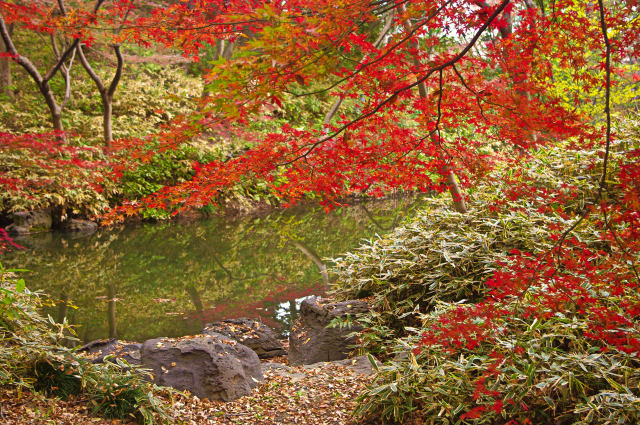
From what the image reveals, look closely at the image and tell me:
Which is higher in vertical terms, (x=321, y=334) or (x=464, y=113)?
(x=464, y=113)

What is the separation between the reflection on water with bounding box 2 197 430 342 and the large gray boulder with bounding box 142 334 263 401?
100 centimetres

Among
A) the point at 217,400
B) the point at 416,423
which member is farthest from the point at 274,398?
the point at 416,423

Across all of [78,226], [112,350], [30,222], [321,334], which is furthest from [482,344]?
[30,222]

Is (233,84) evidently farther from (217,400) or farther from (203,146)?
(203,146)

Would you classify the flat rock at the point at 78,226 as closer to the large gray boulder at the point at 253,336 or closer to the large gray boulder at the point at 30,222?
the large gray boulder at the point at 30,222

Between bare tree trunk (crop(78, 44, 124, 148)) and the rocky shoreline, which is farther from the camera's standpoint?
bare tree trunk (crop(78, 44, 124, 148))

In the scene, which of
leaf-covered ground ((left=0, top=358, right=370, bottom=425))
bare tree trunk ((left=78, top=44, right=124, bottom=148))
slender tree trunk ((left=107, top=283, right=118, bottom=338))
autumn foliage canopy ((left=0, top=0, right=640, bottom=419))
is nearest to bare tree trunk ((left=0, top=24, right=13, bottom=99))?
bare tree trunk ((left=78, top=44, right=124, bottom=148))

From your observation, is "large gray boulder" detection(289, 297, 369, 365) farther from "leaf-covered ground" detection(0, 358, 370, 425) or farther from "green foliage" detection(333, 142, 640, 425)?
"leaf-covered ground" detection(0, 358, 370, 425)

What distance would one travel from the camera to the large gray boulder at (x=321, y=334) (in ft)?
13.2

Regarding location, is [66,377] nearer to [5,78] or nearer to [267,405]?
[267,405]

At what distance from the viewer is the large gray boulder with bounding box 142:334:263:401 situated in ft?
9.92

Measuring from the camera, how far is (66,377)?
260 centimetres

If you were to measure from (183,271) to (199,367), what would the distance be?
4.71 metres

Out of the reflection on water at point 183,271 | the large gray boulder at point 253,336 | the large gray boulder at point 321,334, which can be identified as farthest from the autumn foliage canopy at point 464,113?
the reflection on water at point 183,271
